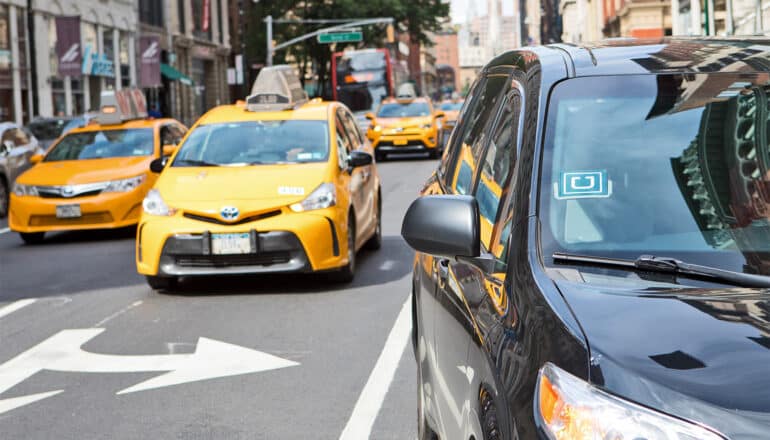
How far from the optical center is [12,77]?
4034 centimetres

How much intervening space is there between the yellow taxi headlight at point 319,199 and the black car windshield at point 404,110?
24011mm

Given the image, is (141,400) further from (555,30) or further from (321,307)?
(555,30)

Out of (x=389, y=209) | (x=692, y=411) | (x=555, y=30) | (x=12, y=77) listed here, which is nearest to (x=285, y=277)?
(x=389, y=209)

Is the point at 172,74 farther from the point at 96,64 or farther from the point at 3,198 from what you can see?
the point at 3,198

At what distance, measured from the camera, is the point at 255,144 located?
11.4 meters

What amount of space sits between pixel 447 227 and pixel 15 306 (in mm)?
7647

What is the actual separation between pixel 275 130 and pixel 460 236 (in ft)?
27.9

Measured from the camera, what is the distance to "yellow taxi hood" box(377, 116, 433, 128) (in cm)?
3369

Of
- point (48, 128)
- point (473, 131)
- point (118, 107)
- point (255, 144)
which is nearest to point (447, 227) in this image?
point (473, 131)

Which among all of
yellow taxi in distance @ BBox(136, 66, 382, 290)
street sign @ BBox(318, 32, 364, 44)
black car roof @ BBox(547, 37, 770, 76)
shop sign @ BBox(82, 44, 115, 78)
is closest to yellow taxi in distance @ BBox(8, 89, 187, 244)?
yellow taxi in distance @ BBox(136, 66, 382, 290)

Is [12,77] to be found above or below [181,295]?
above

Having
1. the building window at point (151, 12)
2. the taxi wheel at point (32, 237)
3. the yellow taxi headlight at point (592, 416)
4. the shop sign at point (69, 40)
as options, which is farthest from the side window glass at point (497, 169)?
the building window at point (151, 12)

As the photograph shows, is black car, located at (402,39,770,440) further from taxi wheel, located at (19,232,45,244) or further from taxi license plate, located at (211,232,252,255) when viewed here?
taxi wheel, located at (19,232,45,244)

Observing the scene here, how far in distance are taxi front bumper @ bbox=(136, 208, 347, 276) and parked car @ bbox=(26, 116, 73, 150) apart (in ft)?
57.9
